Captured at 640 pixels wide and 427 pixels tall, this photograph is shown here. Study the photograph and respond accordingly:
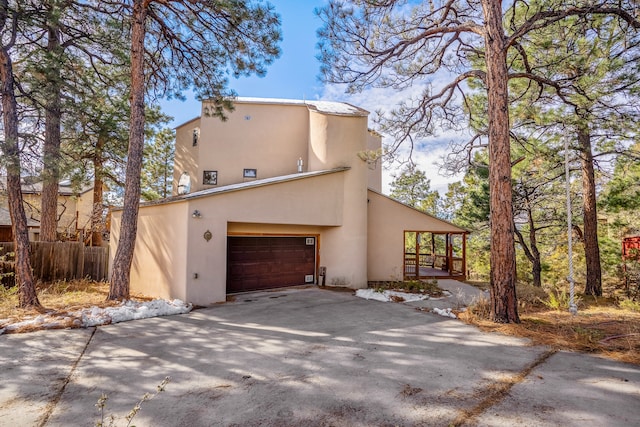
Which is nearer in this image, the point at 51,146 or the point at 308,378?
the point at 308,378

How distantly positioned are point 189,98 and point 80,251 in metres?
6.56

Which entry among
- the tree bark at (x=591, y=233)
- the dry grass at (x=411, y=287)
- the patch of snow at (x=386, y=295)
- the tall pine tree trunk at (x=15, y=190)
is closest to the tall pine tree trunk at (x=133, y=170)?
the tall pine tree trunk at (x=15, y=190)

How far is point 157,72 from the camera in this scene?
9.53 meters

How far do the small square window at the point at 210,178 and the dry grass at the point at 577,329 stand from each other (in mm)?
10397

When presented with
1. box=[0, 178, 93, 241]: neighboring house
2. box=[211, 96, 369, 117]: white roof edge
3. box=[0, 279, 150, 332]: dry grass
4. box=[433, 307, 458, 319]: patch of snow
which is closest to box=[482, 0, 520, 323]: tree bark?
box=[433, 307, 458, 319]: patch of snow

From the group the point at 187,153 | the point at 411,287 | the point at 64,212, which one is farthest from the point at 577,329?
the point at 64,212

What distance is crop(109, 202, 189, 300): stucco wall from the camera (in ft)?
26.7

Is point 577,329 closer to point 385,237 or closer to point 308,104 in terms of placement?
point 385,237

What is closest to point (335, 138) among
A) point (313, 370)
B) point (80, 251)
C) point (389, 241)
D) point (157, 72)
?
point (389, 241)

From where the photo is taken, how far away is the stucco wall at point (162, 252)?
26.7 ft

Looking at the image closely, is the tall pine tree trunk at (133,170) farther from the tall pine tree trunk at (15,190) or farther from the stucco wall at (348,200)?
the stucco wall at (348,200)

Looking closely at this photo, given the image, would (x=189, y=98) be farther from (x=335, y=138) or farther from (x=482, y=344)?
(x=482, y=344)

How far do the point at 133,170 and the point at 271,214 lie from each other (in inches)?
141

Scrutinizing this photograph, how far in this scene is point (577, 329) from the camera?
5.64m
